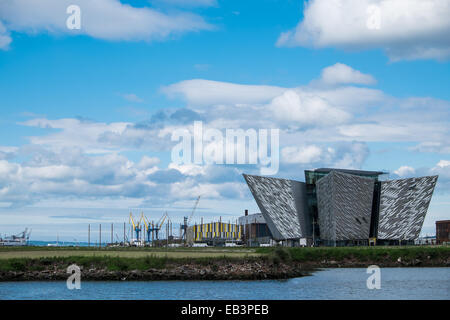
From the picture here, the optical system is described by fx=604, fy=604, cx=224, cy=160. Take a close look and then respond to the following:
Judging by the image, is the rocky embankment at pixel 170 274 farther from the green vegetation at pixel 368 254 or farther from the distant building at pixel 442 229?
the distant building at pixel 442 229

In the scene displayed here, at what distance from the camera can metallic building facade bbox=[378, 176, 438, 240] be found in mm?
107188

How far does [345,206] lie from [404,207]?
10.7m

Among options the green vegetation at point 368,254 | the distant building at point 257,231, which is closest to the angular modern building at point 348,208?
the distant building at point 257,231

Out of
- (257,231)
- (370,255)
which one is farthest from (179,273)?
(257,231)

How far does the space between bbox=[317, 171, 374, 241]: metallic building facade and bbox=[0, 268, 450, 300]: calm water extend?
52118 millimetres

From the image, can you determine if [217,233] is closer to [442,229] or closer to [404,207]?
[442,229]

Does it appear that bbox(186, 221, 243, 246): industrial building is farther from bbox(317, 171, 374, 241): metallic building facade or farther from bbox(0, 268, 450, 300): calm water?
bbox(0, 268, 450, 300): calm water

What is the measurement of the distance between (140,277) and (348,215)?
63562 millimetres

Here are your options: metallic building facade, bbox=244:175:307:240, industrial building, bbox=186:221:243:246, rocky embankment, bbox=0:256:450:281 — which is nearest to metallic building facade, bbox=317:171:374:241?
metallic building facade, bbox=244:175:307:240

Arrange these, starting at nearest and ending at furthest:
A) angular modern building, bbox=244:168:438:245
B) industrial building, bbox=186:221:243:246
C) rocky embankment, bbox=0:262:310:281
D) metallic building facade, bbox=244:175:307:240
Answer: rocky embankment, bbox=0:262:310:281 < angular modern building, bbox=244:168:438:245 < metallic building facade, bbox=244:175:307:240 < industrial building, bbox=186:221:243:246

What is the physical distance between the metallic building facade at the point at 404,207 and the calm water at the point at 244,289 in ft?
174

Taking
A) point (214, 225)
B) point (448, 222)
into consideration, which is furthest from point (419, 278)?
point (214, 225)

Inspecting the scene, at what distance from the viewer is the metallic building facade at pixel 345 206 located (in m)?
108
